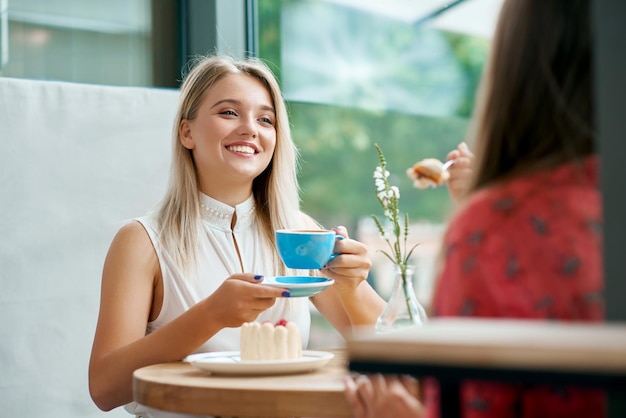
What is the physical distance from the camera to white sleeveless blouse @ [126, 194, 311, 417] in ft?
7.21

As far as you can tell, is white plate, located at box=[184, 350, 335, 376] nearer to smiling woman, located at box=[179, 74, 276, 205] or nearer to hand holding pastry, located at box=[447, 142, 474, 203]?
hand holding pastry, located at box=[447, 142, 474, 203]

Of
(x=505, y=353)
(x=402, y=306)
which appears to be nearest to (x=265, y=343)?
(x=402, y=306)

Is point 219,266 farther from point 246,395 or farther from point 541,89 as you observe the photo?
point 541,89

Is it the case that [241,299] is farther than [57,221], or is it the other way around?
[57,221]

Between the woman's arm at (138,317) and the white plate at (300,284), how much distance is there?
0.02m

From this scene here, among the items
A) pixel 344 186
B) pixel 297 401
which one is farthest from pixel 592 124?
pixel 344 186

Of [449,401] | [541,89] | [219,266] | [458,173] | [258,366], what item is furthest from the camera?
[219,266]

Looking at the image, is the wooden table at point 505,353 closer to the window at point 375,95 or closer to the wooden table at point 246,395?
the wooden table at point 246,395

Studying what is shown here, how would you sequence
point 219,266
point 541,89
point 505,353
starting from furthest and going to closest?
point 219,266 → point 541,89 → point 505,353

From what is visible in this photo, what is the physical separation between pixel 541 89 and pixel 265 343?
34.5 inches

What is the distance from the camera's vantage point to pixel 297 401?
4.93 ft

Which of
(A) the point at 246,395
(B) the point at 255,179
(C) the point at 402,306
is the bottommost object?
(A) the point at 246,395

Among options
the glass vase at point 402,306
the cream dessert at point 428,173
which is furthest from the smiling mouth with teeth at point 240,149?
the cream dessert at point 428,173

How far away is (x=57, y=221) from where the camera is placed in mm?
2783
